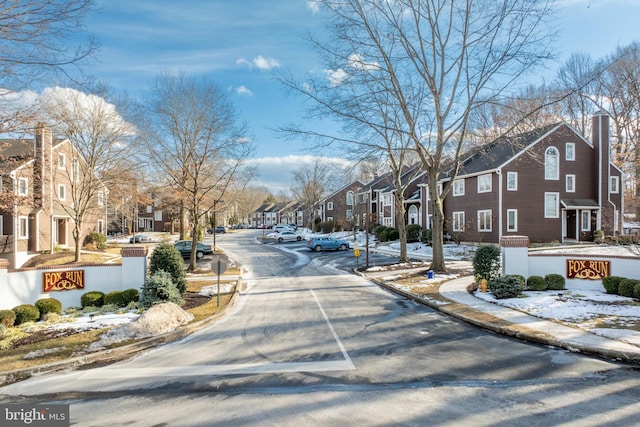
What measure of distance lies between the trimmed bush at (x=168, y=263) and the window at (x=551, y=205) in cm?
2927

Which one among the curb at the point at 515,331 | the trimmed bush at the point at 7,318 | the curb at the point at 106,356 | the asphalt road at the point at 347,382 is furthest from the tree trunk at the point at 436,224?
the trimmed bush at the point at 7,318

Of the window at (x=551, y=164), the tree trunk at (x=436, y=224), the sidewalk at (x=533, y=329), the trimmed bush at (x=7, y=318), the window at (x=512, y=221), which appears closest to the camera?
the sidewalk at (x=533, y=329)

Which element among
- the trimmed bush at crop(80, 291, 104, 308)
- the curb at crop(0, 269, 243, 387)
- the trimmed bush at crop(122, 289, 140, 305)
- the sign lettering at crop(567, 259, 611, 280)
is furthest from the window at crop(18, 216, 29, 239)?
the sign lettering at crop(567, 259, 611, 280)

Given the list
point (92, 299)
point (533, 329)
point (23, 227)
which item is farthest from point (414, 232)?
point (23, 227)

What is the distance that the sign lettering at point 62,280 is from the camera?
12.0m

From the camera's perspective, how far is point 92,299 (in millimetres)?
12117

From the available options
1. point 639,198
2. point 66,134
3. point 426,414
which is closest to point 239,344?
point 426,414

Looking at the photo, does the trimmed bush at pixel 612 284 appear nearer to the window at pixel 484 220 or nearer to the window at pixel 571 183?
the window at pixel 484 220

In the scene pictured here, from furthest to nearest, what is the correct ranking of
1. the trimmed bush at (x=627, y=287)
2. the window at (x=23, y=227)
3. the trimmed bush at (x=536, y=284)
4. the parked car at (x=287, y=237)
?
the parked car at (x=287, y=237), the window at (x=23, y=227), the trimmed bush at (x=536, y=284), the trimmed bush at (x=627, y=287)

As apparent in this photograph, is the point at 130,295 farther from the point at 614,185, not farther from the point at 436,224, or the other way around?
the point at 614,185

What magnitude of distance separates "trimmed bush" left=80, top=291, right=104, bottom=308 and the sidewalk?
36.1 ft

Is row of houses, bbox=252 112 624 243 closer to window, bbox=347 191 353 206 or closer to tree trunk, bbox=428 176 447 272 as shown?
tree trunk, bbox=428 176 447 272

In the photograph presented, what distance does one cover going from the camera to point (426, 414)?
16.2ft

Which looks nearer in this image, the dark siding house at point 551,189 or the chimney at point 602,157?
the dark siding house at point 551,189
